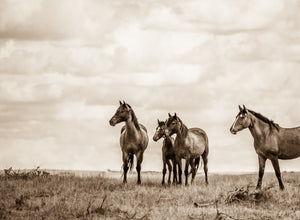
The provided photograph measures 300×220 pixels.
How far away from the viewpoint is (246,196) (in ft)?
50.5

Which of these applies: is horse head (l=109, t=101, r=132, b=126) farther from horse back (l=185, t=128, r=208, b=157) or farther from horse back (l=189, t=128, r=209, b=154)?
horse back (l=189, t=128, r=209, b=154)

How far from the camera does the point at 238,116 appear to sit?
18219 millimetres

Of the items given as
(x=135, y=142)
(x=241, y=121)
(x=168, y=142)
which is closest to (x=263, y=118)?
(x=241, y=121)

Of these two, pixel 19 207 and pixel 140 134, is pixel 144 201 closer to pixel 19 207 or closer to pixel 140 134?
pixel 19 207

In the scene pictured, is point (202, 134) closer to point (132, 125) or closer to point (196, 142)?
point (196, 142)

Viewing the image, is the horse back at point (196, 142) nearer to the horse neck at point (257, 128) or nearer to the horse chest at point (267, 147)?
the horse neck at point (257, 128)

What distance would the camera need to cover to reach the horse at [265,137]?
18266mm

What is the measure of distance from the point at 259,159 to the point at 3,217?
9.61 metres

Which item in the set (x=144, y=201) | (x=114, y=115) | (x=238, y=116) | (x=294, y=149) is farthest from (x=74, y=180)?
(x=294, y=149)

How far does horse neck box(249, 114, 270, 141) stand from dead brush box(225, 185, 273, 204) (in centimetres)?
303

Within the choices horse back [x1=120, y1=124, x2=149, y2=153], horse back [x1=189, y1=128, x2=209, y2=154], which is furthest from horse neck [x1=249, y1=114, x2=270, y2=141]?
horse back [x1=120, y1=124, x2=149, y2=153]

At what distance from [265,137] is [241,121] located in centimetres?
110

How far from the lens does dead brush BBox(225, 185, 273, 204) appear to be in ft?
49.4

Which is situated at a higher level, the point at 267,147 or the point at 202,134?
the point at 202,134
